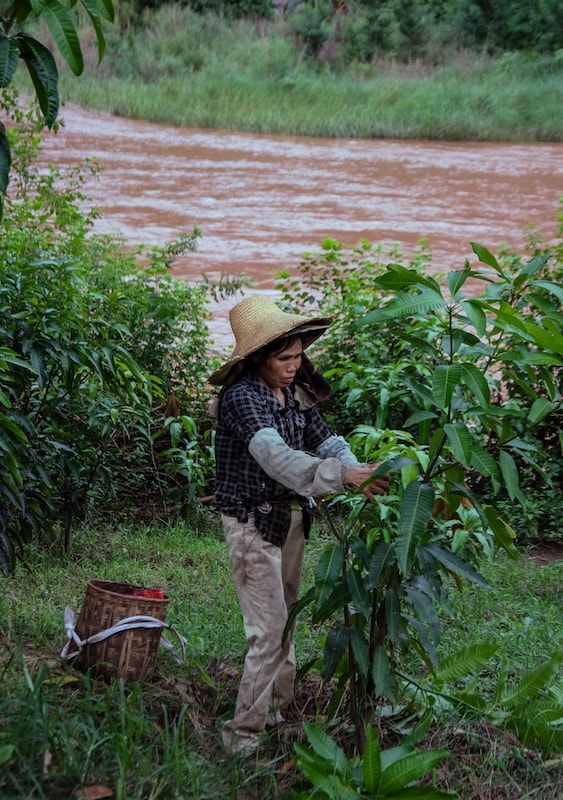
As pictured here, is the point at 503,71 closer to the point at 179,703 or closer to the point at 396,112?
the point at 396,112

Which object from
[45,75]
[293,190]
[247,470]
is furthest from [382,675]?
[293,190]

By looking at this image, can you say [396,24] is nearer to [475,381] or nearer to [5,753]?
[475,381]

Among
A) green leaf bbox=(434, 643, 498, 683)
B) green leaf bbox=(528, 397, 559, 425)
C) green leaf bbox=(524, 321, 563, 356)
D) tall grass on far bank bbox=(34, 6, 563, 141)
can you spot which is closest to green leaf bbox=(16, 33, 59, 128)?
green leaf bbox=(524, 321, 563, 356)

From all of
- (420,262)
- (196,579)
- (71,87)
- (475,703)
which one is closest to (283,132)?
(71,87)

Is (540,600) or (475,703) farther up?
(475,703)

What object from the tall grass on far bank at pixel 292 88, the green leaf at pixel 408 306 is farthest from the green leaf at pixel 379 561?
the tall grass on far bank at pixel 292 88

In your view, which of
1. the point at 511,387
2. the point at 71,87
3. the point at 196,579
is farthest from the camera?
the point at 71,87

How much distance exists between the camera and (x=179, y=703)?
2375mm

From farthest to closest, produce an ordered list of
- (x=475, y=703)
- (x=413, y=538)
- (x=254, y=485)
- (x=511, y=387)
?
(x=511, y=387) → (x=475, y=703) → (x=254, y=485) → (x=413, y=538)

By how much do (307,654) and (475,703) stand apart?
0.51m

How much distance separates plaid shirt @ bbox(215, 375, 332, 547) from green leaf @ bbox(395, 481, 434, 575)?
1.18 feet

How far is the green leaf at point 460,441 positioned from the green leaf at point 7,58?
3.24 ft

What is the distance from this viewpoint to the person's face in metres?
2.31

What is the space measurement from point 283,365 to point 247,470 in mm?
242
